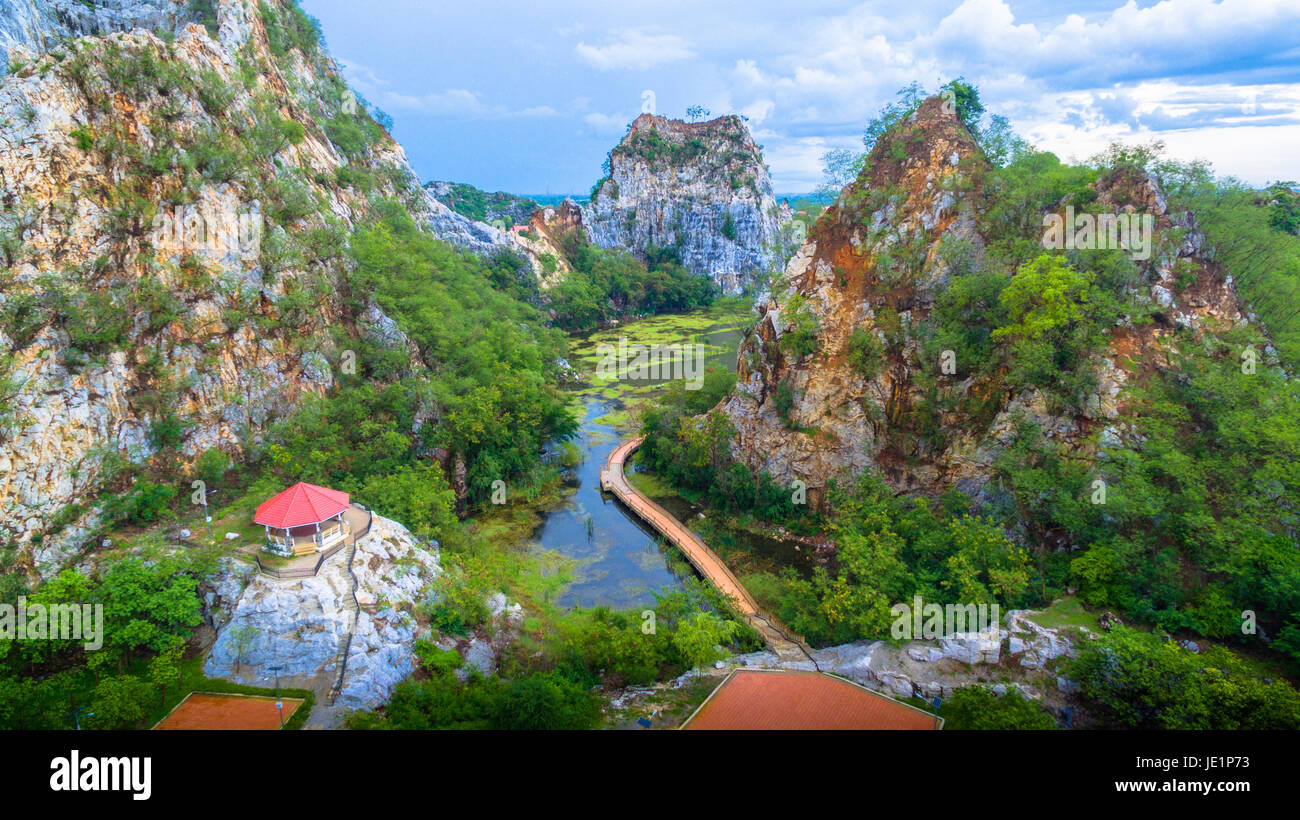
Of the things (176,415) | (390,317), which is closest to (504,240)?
(390,317)

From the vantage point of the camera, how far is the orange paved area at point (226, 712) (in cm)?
1617

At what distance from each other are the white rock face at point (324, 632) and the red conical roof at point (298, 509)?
1672 millimetres

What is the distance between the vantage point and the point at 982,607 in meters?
20.5

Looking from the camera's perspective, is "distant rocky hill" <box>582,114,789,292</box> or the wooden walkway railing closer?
the wooden walkway railing

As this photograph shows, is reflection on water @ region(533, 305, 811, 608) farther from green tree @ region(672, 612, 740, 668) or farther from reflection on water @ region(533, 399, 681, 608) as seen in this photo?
green tree @ region(672, 612, 740, 668)

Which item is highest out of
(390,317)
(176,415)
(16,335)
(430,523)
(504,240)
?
(504,240)

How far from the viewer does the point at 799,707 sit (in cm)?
1786

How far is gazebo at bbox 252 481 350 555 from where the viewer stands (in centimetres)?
2095

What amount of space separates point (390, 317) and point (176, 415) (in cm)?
1330

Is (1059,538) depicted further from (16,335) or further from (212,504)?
(16,335)

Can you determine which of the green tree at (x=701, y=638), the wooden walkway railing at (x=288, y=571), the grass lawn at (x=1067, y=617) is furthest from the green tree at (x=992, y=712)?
the wooden walkway railing at (x=288, y=571)

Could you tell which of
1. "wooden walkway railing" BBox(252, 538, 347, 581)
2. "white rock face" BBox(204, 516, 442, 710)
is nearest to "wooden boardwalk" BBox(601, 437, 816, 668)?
"white rock face" BBox(204, 516, 442, 710)

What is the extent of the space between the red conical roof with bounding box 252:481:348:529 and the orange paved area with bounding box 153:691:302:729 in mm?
5660

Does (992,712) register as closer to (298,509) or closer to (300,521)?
(300,521)
